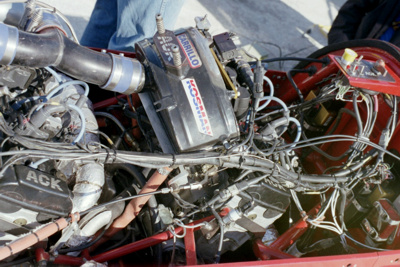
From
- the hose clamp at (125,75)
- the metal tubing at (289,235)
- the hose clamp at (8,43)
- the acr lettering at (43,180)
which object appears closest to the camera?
the hose clamp at (8,43)

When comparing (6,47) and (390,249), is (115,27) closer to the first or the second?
(6,47)

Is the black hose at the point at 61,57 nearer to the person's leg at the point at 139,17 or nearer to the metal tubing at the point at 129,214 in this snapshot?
the metal tubing at the point at 129,214

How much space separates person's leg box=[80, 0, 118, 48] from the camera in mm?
3324

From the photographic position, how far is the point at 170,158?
1676mm

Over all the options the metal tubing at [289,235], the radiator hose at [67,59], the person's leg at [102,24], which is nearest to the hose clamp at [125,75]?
the radiator hose at [67,59]

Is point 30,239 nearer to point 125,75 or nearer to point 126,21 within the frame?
point 125,75

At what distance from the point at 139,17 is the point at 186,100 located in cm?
144

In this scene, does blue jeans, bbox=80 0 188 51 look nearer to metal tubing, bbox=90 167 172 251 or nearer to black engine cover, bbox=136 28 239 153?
black engine cover, bbox=136 28 239 153

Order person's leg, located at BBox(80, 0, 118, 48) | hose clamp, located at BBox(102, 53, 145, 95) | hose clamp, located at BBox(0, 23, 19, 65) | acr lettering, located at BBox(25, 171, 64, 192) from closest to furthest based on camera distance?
hose clamp, located at BBox(0, 23, 19, 65), acr lettering, located at BBox(25, 171, 64, 192), hose clamp, located at BBox(102, 53, 145, 95), person's leg, located at BBox(80, 0, 118, 48)

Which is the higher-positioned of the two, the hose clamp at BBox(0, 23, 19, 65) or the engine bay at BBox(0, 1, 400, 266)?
the hose clamp at BBox(0, 23, 19, 65)

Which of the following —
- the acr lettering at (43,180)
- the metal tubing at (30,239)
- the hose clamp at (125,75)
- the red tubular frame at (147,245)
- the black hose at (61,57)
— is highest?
the black hose at (61,57)

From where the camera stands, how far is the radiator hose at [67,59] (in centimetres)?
152

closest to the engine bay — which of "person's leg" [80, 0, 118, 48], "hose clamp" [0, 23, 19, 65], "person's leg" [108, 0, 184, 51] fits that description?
"hose clamp" [0, 23, 19, 65]

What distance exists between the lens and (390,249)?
6.96ft
